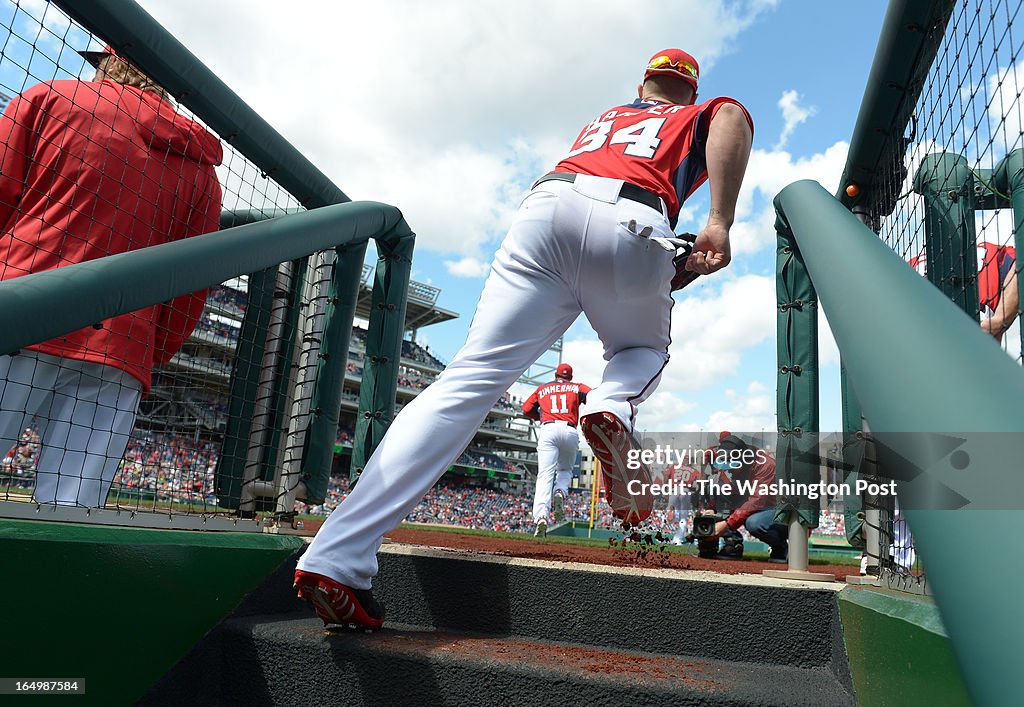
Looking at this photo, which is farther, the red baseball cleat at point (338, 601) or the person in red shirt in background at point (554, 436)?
the person in red shirt in background at point (554, 436)

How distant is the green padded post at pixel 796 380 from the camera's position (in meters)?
2.33

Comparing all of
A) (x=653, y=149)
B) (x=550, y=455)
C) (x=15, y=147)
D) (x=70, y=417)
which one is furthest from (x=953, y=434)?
(x=550, y=455)

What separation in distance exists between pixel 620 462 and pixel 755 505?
5.91 metres

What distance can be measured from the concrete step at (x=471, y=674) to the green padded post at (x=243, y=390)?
83 cm

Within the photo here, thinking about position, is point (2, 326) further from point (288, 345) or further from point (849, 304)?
point (288, 345)

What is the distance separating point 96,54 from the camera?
7.07 feet

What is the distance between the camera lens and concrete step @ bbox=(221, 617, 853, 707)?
1.37 metres

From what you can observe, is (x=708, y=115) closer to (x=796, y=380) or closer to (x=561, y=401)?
(x=796, y=380)

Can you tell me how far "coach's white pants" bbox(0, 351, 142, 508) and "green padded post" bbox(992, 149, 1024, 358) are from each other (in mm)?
2547

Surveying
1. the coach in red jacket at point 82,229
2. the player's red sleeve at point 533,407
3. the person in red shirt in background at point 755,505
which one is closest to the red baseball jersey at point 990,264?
the coach in red jacket at point 82,229

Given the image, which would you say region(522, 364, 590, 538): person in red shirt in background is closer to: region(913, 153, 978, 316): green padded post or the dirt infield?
the dirt infield

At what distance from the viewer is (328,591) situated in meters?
1.57

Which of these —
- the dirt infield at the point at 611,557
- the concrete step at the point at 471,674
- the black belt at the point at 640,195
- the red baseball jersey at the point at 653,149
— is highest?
the red baseball jersey at the point at 653,149

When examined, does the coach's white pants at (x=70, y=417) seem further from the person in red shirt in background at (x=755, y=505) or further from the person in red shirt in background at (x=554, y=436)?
the person in red shirt in background at (x=554, y=436)
